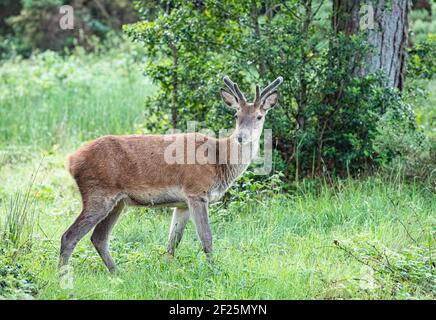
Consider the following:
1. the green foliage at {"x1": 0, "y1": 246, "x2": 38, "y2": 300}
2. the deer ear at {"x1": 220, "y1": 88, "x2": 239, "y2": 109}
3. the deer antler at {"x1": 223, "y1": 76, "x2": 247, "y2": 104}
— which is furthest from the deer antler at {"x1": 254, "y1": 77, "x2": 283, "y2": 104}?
the green foliage at {"x1": 0, "y1": 246, "x2": 38, "y2": 300}

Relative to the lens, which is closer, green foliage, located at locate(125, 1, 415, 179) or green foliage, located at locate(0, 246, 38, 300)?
green foliage, located at locate(0, 246, 38, 300)

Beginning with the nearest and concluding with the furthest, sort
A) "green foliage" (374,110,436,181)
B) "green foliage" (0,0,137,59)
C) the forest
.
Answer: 1. the forest
2. "green foliage" (374,110,436,181)
3. "green foliage" (0,0,137,59)

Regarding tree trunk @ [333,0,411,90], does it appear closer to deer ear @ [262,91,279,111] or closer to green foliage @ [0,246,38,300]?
deer ear @ [262,91,279,111]

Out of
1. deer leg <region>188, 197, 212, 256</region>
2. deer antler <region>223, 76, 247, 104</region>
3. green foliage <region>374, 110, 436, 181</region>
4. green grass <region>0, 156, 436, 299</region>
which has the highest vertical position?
deer antler <region>223, 76, 247, 104</region>

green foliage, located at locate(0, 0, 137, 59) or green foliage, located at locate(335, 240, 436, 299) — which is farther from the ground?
green foliage, located at locate(0, 0, 137, 59)

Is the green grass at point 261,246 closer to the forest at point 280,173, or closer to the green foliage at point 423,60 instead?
the forest at point 280,173

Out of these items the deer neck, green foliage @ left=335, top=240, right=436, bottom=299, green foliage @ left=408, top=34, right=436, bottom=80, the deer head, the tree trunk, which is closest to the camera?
green foliage @ left=335, top=240, right=436, bottom=299

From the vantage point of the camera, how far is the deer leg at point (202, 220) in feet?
23.7

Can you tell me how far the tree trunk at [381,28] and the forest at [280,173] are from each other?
0.02 meters

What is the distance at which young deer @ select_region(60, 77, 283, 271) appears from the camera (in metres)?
7.17

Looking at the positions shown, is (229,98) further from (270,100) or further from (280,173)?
(280,173)

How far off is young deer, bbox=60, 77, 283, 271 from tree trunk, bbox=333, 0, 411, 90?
7.45 feet

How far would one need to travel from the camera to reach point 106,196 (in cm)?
717
